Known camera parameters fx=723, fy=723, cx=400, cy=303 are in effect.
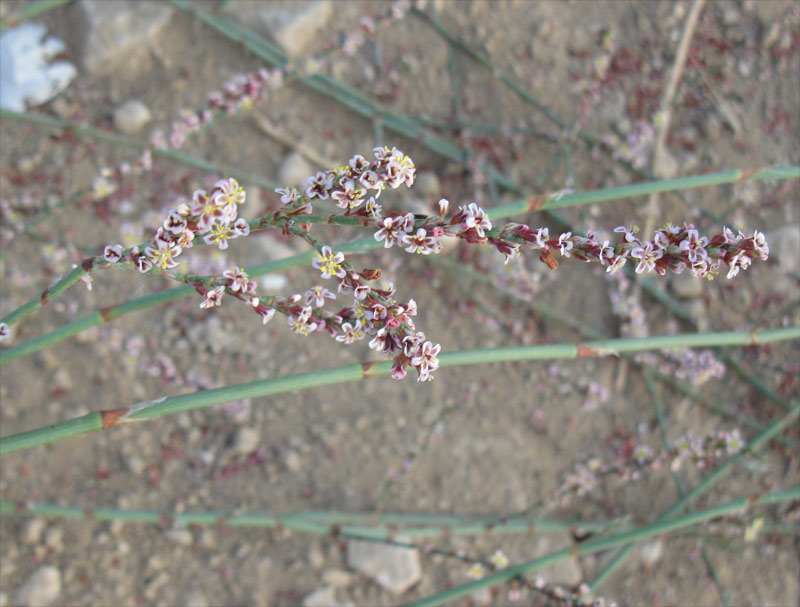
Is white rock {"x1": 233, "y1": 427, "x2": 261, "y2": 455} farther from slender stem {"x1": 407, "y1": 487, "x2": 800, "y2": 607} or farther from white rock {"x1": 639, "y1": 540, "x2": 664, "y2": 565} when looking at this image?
white rock {"x1": 639, "y1": 540, "x2": 664, "y2": 565}

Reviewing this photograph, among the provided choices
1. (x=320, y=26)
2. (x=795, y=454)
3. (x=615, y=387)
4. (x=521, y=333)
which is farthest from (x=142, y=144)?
(x=795, y=454)

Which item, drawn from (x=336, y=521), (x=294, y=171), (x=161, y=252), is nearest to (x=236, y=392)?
(x=161, y=252)

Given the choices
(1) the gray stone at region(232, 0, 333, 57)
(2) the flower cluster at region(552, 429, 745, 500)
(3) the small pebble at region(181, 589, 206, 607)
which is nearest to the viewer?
(2) the flower cluster at region(552, 429, 745, 500)

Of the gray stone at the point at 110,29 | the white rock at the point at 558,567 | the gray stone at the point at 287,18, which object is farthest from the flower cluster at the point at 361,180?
the gray stone at the point at 110,29

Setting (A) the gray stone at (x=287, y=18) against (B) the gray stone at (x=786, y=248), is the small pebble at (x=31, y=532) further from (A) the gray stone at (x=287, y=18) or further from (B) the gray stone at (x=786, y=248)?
(B) the gray stone at (x=786, y=248)

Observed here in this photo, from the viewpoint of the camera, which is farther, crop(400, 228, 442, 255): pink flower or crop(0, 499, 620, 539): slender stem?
crop(0, 499, 620, 539): slender stem

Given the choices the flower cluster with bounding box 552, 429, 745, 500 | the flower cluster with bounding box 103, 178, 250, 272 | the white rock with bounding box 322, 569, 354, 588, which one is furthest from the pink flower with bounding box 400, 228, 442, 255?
the white rock with bounding box 322, 569, 354, 588

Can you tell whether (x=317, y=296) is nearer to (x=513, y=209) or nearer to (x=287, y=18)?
(x=513, y=209)
